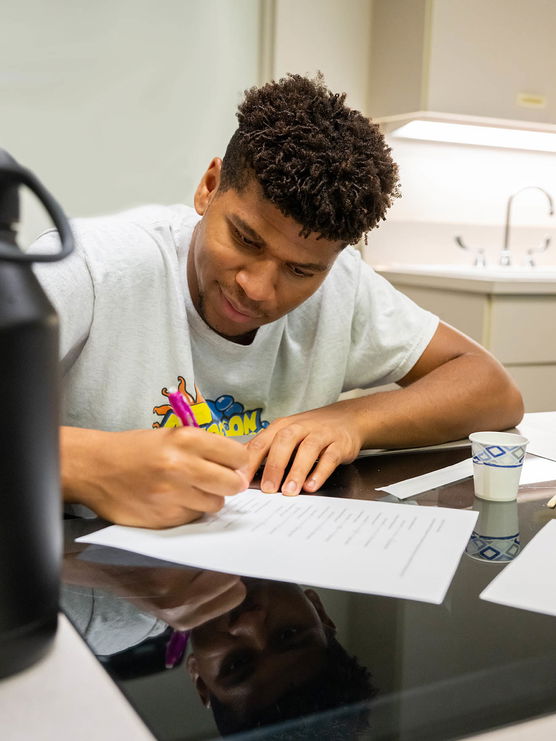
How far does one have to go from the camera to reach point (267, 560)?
2.03ft

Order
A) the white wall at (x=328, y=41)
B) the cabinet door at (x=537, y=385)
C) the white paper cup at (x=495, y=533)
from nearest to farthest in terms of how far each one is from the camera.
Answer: the white paper cup at (x=495, y=533), the cabinet door at (x=537, y=385), the white wall at (x=328, y=41)

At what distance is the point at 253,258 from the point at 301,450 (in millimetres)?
270

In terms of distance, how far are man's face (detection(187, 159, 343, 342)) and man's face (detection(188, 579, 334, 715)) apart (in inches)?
19.8

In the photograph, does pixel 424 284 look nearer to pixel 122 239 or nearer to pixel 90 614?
pixel 122 239

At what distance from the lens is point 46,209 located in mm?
365

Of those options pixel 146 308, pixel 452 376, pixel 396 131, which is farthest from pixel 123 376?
pixel 396 131

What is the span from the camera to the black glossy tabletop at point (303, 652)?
16.0 inches

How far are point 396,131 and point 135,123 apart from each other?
3.14ft

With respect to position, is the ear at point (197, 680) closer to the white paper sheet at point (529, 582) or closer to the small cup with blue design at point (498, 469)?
the white paper sheet at point (529, 582)

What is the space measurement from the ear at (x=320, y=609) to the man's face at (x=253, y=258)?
51 cm

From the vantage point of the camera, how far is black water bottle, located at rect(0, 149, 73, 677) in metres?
0.36

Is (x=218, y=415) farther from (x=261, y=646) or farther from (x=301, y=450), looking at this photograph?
(x=261, y=646)

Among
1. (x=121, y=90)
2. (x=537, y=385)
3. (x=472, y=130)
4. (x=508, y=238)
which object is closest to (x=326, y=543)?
(x=537, y=385)

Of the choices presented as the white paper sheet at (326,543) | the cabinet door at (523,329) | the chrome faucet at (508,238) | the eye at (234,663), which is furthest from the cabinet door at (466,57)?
the eye at (234,663)
